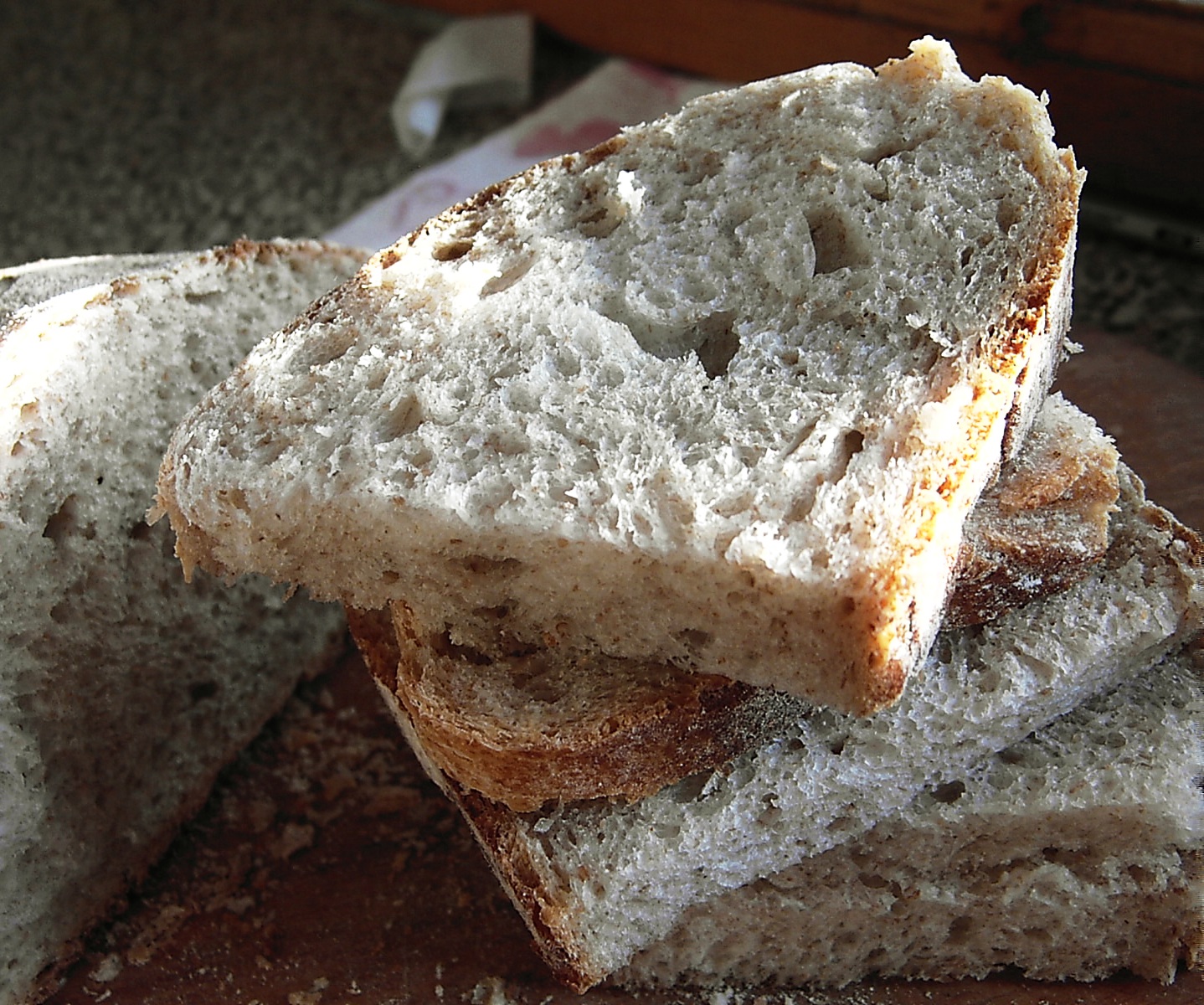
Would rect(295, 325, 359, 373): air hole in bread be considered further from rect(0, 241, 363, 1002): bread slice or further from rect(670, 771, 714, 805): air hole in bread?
rect(670, 771, 714, 805): air hole in bread

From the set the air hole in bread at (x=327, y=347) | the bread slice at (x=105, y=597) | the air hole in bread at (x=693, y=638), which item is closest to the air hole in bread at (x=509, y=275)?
the air hole in bread at (x=327, y=347)

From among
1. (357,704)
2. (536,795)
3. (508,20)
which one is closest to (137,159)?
(508,20)

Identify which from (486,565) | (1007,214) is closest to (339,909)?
(486,565)

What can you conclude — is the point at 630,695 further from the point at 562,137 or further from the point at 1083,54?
the point at 562,137

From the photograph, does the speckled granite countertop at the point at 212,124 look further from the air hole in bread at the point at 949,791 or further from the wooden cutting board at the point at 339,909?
the wooden cutting board at the point at 339,909

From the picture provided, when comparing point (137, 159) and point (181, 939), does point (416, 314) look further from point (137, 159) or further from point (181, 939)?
point (137, 159)

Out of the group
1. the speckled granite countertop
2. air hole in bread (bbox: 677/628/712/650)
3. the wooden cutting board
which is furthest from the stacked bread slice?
the speckled granite countertop
